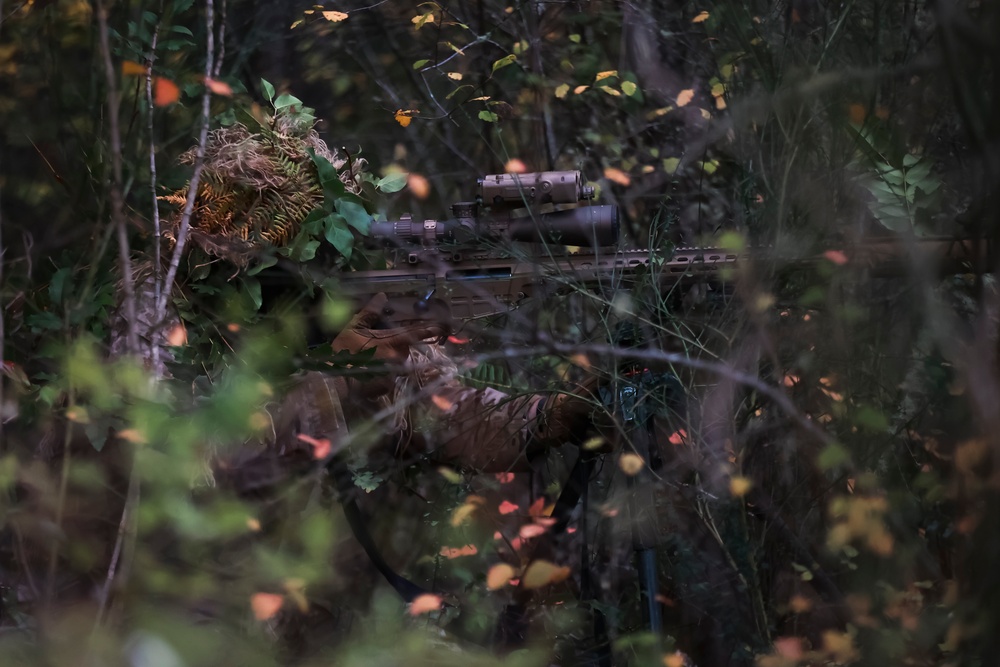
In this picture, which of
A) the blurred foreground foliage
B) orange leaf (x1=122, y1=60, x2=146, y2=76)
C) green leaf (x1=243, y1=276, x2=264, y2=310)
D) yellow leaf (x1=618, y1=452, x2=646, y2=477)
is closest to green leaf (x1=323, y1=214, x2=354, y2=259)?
the blurred foreground foliage

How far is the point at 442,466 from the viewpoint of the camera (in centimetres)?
271

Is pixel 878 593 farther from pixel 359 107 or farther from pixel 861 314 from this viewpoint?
pixel 359 107

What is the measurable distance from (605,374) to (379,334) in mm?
714

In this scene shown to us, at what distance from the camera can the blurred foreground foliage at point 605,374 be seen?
1.25m

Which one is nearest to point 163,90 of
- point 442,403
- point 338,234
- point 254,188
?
point 254,188

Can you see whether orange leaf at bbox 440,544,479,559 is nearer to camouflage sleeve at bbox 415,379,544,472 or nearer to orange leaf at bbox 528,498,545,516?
orange leaf at bbox 528,498,545,516

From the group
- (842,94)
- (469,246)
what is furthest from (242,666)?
(469,246)

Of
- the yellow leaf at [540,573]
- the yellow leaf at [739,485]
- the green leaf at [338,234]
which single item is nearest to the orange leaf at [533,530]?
the yellow leaf at [540,573]

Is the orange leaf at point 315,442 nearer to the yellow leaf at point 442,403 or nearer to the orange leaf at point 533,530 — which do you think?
the yellow leaf at point 442,403

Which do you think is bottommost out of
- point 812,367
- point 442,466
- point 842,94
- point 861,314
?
point 442,466

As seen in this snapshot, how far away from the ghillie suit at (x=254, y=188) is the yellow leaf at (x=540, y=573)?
1.26 metres

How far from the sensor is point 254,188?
94.3 inches

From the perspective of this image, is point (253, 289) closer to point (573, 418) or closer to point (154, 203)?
point (154, 203)

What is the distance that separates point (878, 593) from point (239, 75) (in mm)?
3431
